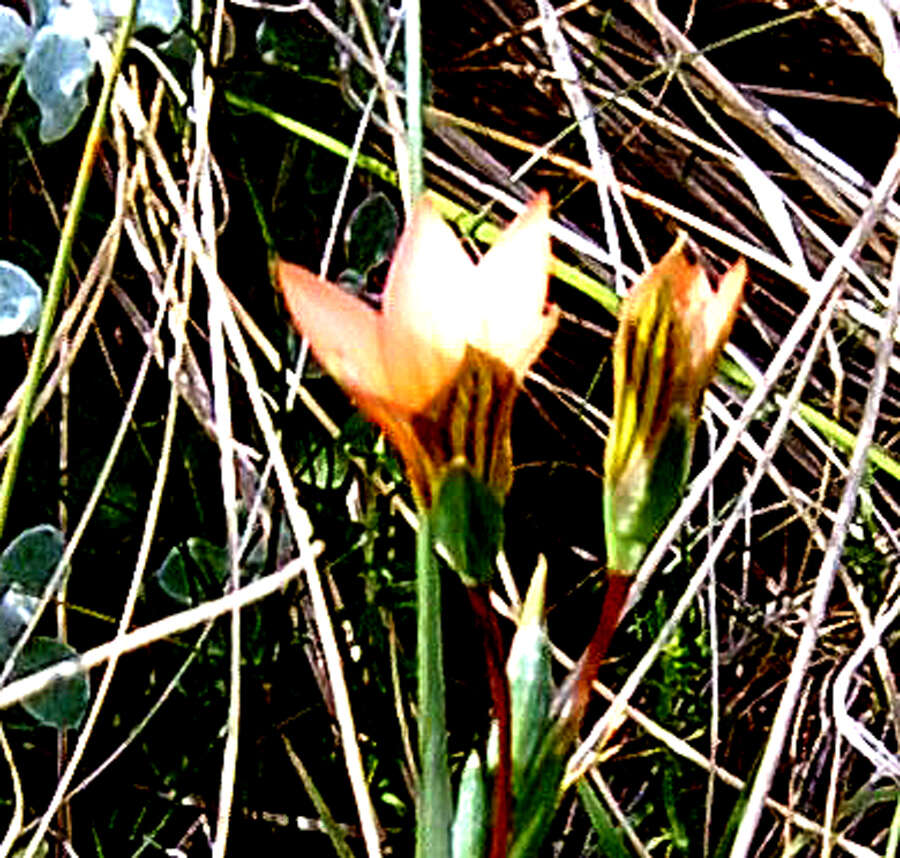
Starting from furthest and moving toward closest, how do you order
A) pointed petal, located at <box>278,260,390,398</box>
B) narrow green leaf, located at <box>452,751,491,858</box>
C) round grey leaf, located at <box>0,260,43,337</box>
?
1. round grey leaf, located at <box>0,260,43,337</box>
2. narrow green leaf, located at <box>452,751,491,858</box>
3. pointed petal, located at <box>278,260,390,398</box>

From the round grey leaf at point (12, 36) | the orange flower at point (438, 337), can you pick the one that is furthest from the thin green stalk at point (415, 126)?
the round grey leaf at point (12, 36)

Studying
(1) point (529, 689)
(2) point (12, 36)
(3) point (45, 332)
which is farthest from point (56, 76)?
(1) point (529, 689)

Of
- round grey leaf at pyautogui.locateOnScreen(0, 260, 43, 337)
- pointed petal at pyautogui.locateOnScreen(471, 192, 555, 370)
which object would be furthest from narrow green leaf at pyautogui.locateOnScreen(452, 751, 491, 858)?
round grey leaf at pyautogui.locateOnScreen(0, 260, 43, 337)

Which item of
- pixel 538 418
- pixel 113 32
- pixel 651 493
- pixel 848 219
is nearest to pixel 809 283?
pixel 848 219

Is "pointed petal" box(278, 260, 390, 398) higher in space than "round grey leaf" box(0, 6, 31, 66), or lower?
lower

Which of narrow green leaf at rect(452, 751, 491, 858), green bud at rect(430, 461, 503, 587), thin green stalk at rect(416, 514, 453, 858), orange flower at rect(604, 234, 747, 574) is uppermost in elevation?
orange flower at rect(604, 234, 747, 574)

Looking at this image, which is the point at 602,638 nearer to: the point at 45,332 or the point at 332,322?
the point at 332,322

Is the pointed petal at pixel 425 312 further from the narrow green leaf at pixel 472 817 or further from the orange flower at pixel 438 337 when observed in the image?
the narrow green leaf at pixel 472 817

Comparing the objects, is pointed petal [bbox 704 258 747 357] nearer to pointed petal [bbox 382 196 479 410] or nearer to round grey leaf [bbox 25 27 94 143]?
pointed petal [bbox 382 196 479 410]

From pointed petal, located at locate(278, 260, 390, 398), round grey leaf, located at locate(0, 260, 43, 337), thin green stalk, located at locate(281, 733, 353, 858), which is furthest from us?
round grey leaf, located at locate(0, 260, 43, 337)
